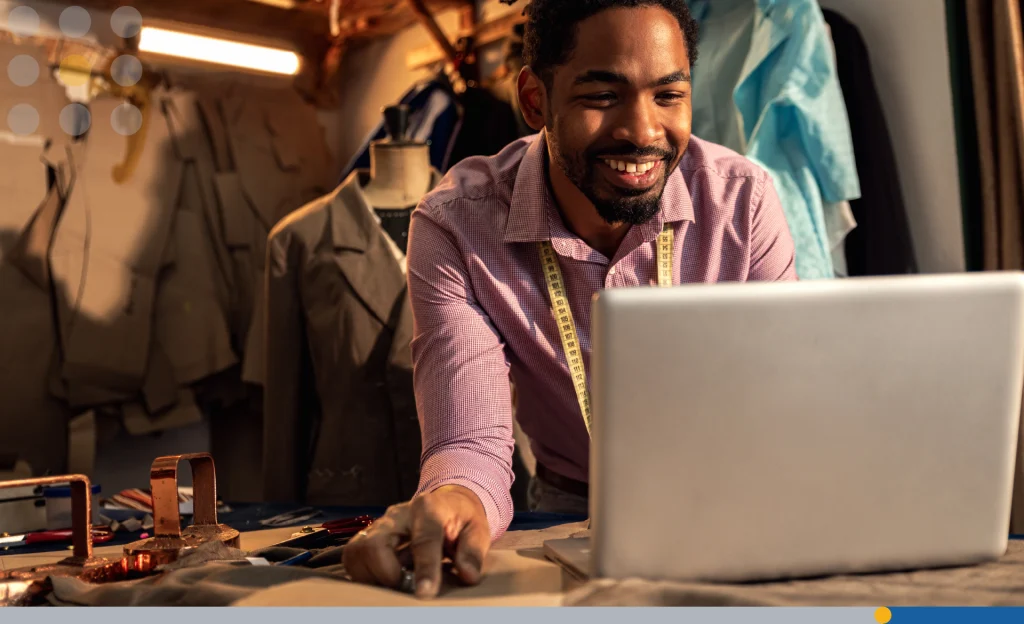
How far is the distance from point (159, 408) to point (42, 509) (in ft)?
6.47

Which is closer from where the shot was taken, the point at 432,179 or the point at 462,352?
the point at 462,352

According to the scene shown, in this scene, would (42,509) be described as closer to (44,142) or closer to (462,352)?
(462,352)

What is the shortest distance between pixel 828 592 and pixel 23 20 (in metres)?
3.53

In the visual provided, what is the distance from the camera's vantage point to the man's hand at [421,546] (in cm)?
84

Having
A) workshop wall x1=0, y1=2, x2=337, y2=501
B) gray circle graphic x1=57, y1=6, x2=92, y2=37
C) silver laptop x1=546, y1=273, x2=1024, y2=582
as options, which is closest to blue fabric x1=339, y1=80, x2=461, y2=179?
workshop wall x1=0, y1=2, x2=337, y2=501

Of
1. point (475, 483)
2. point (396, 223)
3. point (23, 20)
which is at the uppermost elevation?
point (23, 20)

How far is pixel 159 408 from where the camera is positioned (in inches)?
130

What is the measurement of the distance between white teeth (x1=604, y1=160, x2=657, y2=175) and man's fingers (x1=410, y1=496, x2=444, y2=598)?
616 mm

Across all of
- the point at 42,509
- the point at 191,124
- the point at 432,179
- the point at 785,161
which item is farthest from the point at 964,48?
the point at 191,124

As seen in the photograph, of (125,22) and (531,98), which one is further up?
(125,22)

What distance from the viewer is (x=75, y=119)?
10.7ft

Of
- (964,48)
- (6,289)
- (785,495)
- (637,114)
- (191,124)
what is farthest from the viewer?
(191,124)

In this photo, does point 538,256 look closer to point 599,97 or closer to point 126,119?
point 599,97

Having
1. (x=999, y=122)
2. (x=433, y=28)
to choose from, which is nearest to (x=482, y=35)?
(x=433, y=28)
